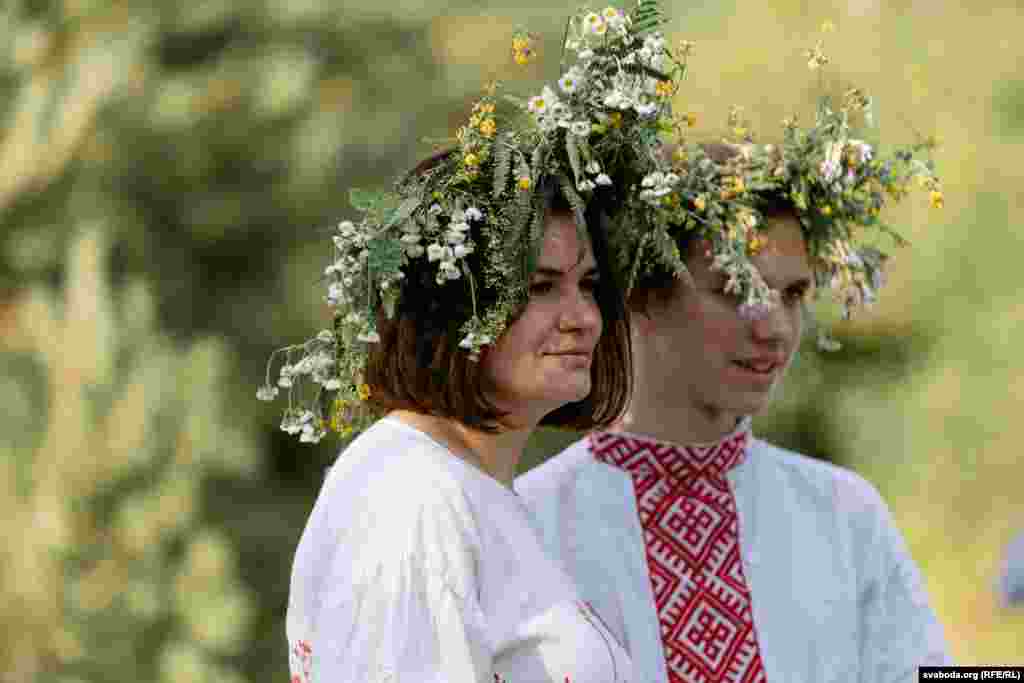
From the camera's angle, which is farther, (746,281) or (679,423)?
(679,423)

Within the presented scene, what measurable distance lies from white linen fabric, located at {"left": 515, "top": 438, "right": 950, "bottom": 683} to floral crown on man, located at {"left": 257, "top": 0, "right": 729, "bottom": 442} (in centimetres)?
56

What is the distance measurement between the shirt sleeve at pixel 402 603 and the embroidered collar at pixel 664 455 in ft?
3.09

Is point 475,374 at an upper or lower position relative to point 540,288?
lower

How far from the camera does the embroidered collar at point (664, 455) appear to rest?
3320mm

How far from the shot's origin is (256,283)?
978cm

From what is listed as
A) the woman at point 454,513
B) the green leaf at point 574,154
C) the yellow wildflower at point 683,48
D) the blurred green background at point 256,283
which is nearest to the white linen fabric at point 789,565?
the woman at point 454,513

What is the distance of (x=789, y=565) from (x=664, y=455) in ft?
0.98

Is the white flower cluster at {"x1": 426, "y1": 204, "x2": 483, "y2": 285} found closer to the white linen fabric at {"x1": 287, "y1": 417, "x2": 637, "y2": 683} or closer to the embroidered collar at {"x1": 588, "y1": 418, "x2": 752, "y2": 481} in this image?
the white linen fabric at {"x1": 287, "y1": 417, "x2": 637, "y2": 683}

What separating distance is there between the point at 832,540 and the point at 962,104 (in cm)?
579

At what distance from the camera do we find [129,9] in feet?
31.9

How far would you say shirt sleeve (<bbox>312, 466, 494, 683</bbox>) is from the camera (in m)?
2.34

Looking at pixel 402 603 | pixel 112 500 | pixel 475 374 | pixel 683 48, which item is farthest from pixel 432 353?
pixel 112 500

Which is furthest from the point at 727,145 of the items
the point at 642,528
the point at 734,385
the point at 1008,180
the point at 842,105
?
the point at 1008,180

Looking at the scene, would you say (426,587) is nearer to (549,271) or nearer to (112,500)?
(549,271)
